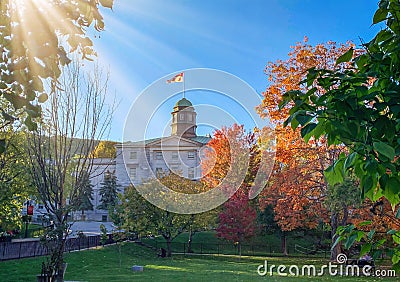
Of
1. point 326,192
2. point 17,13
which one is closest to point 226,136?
point 326,192

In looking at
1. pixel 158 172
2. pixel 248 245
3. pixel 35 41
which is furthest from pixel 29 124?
pixel 248 245

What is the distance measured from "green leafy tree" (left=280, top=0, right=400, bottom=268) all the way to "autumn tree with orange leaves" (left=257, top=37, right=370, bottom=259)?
1164cm

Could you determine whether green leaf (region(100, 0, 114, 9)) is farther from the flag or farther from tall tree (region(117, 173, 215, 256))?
tall tree (region(117, 173, 215, 256))

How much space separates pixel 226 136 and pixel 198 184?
3.88 m

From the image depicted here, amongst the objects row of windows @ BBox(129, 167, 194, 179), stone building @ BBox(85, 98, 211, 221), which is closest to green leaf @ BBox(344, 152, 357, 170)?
row of windows @ BBox(129, 167, 194, 179)

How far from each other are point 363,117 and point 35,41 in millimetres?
1461

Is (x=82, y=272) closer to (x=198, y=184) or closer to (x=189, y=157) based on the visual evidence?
(x=198, y=184)

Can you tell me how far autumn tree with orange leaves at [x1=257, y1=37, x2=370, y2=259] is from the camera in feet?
44.1

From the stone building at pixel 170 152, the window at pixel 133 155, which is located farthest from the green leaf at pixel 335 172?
the window at pixel 133 155

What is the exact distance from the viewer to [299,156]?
45.8ft

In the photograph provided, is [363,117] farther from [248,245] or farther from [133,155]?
[133,155]

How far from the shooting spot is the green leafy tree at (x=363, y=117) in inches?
48.3

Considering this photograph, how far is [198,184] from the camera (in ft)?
71.8

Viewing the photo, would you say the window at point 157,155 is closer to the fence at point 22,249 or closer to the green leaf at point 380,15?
the fence at point 22,249
